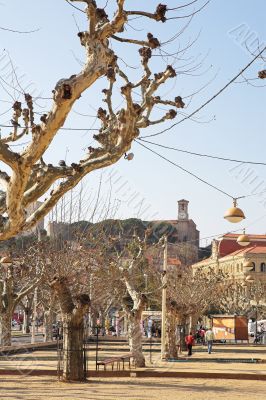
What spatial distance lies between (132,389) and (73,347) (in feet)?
7.45

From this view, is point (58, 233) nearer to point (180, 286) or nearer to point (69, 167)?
point (180, 286)

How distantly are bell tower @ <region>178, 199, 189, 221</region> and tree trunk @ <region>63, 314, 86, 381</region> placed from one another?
137 meters

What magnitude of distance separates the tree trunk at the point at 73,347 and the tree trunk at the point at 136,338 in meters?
4.76

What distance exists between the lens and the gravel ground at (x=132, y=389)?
1591 cm

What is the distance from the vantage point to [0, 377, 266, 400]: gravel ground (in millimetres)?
15906

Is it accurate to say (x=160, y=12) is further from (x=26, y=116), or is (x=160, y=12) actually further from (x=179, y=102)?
(x=26, y=116)

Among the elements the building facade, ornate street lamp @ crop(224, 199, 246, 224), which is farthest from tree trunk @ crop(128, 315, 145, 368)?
the building facade

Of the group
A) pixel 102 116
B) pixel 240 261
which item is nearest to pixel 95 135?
pixel 102 116

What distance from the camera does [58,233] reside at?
1697 inches

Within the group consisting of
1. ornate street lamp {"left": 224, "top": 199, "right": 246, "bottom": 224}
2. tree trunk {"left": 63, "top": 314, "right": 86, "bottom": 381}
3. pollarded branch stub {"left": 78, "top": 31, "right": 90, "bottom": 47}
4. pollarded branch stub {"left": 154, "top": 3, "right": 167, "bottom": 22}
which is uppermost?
pollarded branch stub {"left": 154, "top": 3, "right": 167, "bottom": 22}

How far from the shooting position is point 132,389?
17.4 metres

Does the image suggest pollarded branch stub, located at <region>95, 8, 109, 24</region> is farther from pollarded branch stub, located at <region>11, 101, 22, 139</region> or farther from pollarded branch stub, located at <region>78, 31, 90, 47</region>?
pollarded branch stub, located at <region>11, 101, 22, 139</region>

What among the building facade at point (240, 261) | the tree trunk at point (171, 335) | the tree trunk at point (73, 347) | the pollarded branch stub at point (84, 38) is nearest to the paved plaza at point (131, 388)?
the tree trunk at point (73, 347)

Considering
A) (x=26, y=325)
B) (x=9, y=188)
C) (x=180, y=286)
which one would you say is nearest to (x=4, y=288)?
(x=180, y=286)
